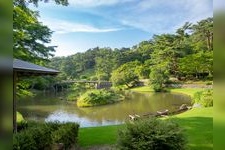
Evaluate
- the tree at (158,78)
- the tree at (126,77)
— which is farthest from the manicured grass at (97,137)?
the tree at (126,77)

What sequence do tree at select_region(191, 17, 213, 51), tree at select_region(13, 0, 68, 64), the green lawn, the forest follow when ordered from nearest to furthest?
the green lawn → tree at select_region(13, 0, 68, 64) → the forest → tree at select_region(191, 17, 213, 51)

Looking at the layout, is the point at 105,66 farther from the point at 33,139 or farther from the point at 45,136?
the point at 33,139

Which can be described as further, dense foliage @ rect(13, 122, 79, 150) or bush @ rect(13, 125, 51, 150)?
dense foliage @ rect(13, 122, 79, 150)

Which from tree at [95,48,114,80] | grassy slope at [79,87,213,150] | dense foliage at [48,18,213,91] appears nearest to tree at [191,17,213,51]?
dense foliage at [48,18,213,91]

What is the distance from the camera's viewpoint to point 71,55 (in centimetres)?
4897

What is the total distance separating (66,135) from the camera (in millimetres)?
5434

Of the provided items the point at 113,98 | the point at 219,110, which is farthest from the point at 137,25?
the point at 219,110

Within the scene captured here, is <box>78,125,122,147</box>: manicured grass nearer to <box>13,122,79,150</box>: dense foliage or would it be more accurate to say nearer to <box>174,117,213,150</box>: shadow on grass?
<box>13,122,79,150</box>: dense foliage

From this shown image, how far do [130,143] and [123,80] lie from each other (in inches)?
1059

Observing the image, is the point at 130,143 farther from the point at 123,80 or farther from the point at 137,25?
the point at 137,25

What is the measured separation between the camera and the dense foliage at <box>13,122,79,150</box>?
457 centimetres

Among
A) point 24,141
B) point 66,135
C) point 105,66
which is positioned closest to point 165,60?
point 105,66

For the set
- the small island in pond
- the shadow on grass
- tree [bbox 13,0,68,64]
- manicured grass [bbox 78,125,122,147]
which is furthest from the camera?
the small island in pond

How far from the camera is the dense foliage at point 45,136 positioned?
15.0ft
